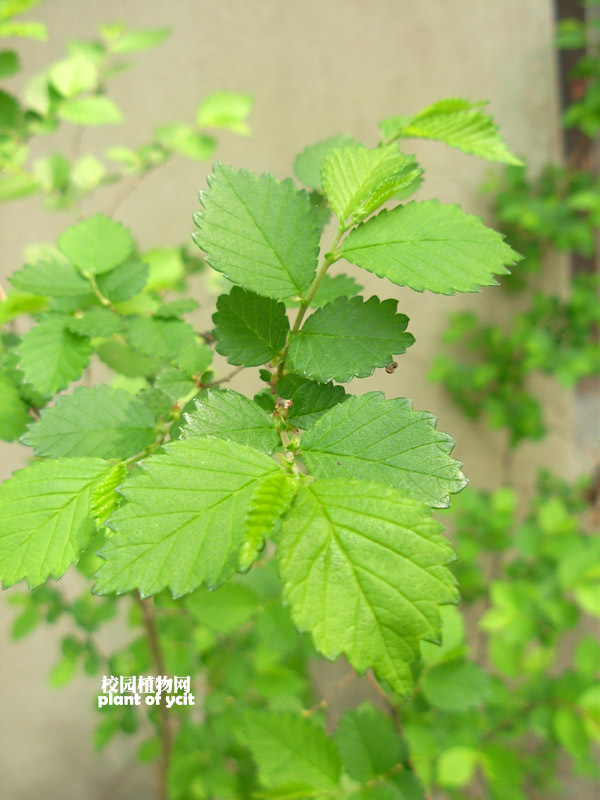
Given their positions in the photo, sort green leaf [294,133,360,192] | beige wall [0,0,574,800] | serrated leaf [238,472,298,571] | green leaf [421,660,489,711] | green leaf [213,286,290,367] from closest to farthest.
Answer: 1. serrated leaf [238,472,298,571]
2. green leaf [213,286,290,367]
3. green leaf [294,133,360,192]
4. green leaf [421,660,489,711]
5. beige wall [0,0,574,800]

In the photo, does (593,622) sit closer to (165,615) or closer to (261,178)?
(165,615)

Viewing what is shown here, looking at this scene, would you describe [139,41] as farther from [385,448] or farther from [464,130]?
[385,448]

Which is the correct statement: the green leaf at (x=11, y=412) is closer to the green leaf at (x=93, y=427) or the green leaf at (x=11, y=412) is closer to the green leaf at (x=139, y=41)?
the green leaf at (x=93, y=427)

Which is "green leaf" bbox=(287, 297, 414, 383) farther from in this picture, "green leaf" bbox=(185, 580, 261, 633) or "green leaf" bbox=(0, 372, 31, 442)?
"green leaf" bbox=(185, 580, 261, 633)

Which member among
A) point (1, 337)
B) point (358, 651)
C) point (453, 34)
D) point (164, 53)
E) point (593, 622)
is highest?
point (453, 34)

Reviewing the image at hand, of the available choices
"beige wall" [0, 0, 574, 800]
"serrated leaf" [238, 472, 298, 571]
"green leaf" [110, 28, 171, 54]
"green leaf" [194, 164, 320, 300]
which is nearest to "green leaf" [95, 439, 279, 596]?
"serrated leaf" [238, 472, 298, 571]

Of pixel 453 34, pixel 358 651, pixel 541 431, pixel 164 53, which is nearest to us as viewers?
pixel 358 651

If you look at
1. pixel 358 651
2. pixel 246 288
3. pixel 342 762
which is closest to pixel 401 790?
pixel 342 762
